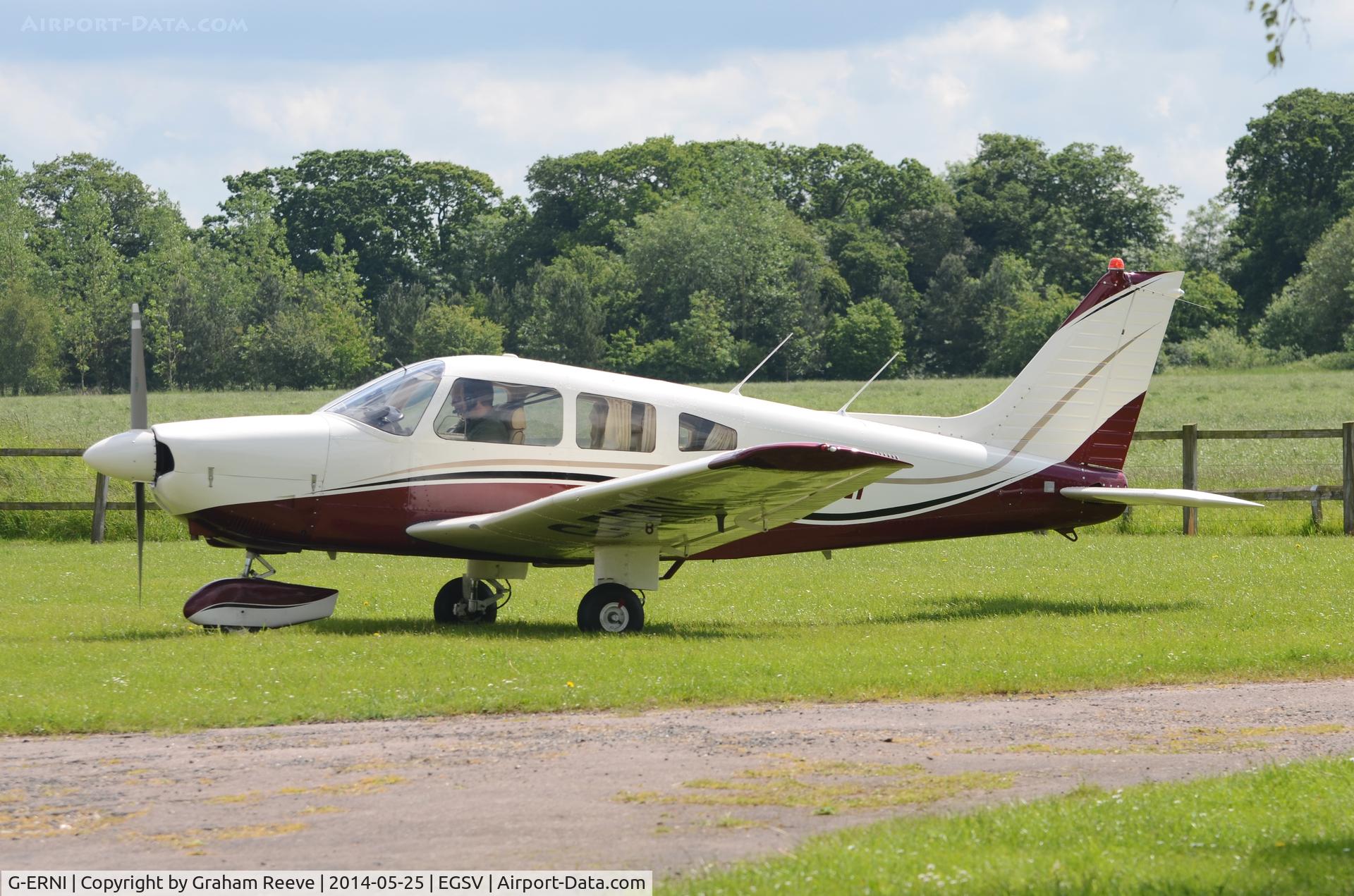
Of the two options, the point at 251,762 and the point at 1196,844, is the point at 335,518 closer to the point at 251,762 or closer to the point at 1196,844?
the point at 251,762

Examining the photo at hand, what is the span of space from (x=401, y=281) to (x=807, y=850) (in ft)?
304

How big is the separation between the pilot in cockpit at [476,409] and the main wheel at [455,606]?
63.4 inches

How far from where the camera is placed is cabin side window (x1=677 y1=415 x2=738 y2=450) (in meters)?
12.2

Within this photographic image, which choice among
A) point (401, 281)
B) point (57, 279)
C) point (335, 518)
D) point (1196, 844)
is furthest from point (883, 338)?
point (1196, 844)

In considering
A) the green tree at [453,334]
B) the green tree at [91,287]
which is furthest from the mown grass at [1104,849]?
the green tree at [91,287]

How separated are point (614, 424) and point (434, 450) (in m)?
1.55

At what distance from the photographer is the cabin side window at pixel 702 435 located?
12188mm

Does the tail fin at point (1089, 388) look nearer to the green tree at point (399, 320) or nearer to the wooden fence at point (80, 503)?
the wooden fence at point (80, 503)

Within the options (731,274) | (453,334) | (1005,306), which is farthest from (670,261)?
(1005,306)

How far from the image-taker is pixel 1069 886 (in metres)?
4.83

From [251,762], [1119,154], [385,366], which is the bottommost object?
[251,762]

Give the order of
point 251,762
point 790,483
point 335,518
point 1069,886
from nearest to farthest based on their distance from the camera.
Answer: point 1069,886 → point 251,762 → point 790,483 → point 335,518

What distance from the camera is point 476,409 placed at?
1184cm

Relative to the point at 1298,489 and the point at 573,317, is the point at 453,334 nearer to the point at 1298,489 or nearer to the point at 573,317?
the point at 573,317
